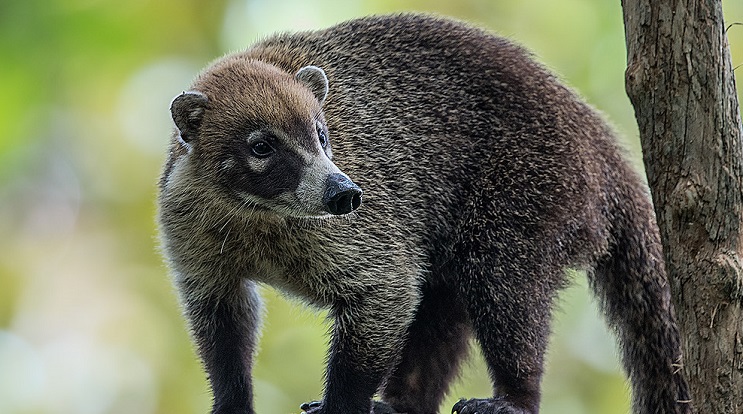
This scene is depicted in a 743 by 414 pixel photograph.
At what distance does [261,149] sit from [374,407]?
2.45 m

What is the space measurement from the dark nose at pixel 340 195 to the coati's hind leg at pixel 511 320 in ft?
5.49

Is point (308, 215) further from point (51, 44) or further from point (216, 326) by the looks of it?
point (51, 44)

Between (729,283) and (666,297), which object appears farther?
(666,297)

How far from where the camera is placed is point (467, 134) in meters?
8.79

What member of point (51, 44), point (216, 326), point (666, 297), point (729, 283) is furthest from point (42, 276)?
point (729, 283)

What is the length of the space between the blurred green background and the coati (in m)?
5.78

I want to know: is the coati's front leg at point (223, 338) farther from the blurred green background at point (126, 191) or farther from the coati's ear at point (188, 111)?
the blurred green background at point (126, 191)

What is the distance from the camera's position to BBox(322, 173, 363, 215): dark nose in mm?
7117

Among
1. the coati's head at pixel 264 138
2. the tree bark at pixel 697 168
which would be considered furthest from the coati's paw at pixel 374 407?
the tree bark at pixel 697 168

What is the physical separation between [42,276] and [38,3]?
13.0 ft

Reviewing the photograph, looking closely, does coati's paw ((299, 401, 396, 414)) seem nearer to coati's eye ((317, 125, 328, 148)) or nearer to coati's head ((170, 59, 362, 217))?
coati's head ((170, 59, 362, 217))

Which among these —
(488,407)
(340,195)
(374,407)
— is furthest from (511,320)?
(340,195)

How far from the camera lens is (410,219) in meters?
8.62

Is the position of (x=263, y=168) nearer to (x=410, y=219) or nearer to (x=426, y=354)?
(x=410, y=219)
